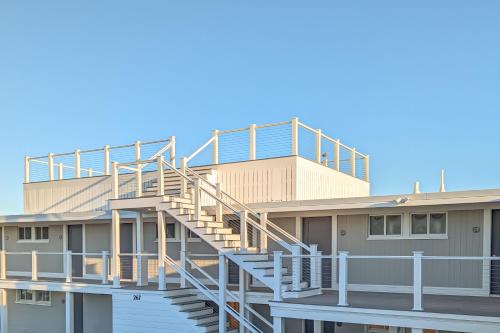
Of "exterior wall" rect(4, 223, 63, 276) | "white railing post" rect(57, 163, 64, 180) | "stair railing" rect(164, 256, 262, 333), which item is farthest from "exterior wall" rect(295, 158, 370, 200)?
"white railing post" rect(57, 163, 64, 180)

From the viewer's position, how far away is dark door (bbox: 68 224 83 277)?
60.7 ft

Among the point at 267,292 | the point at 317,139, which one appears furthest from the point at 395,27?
the point at 267,292

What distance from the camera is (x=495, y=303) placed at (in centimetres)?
1036

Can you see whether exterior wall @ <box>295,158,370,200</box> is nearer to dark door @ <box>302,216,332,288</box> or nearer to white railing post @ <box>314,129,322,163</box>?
white railing post @ <box>314,129,322,163</box>

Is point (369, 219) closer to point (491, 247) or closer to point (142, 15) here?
point (491, 247)

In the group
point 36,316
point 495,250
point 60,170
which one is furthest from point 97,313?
point 495,250

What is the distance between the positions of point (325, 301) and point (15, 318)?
14.3 metres

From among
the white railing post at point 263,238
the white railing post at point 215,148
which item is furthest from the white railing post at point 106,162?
the white railing post at point 263,238

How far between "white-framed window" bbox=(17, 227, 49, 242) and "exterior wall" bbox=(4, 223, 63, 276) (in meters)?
0.14

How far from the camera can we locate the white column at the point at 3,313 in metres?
18.6

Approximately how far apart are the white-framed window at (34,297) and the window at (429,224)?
1373 cm

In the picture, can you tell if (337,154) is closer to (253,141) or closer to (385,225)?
(253,141)

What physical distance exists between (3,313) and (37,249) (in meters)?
2.70

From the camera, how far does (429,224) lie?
12547mm
